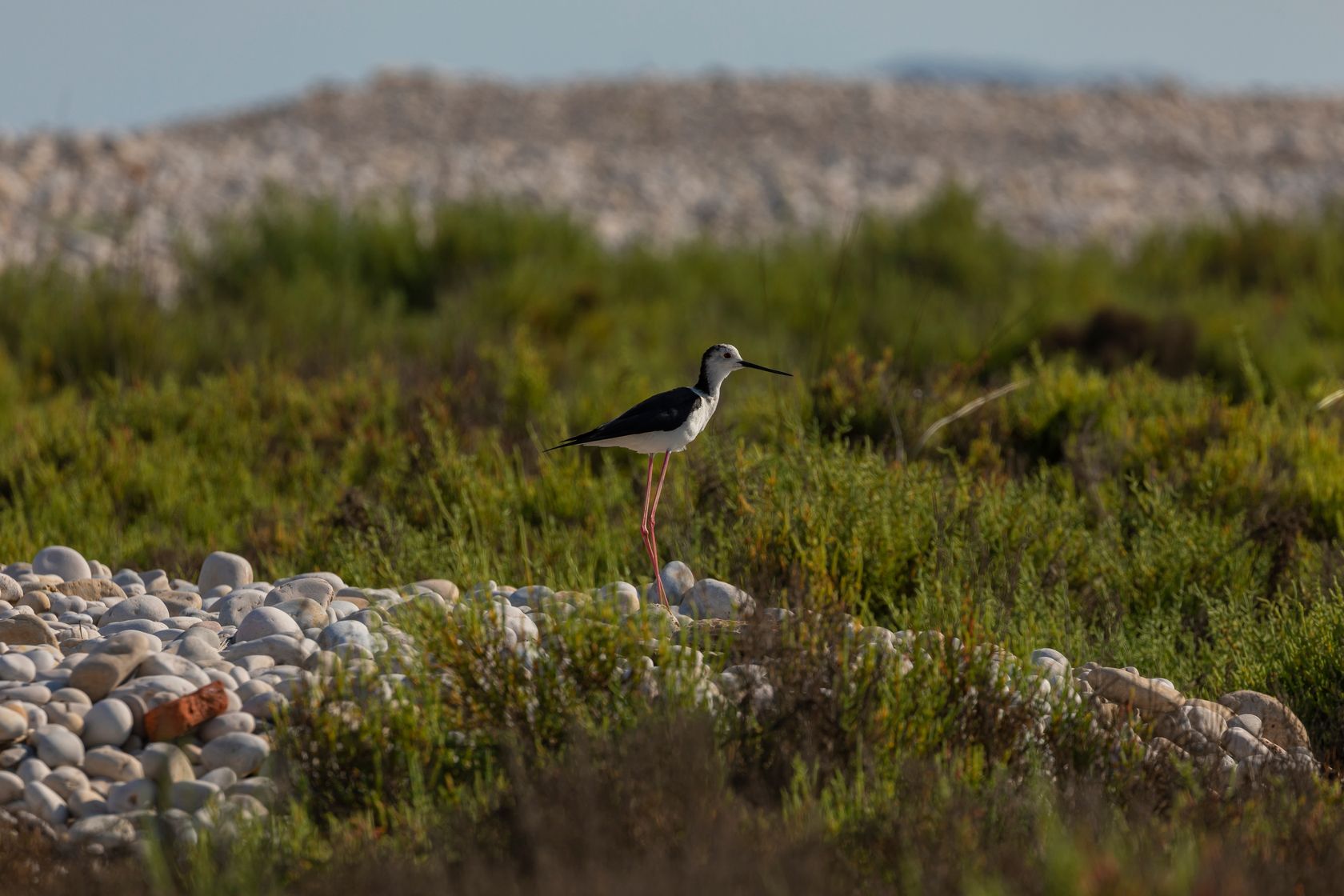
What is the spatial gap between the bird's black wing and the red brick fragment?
1.40 metres

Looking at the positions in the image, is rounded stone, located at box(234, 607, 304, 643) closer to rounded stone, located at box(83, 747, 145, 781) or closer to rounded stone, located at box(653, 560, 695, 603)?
rounded stone, located at box(83, 747, 145, 781)

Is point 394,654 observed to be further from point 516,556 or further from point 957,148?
point 957,148

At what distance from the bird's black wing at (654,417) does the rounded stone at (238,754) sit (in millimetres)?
1452

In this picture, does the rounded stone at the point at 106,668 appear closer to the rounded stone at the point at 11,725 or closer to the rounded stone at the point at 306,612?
the rounded stone at the point at 11,725

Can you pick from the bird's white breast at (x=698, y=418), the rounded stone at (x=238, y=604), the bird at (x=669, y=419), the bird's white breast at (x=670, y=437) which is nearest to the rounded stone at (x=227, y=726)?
the rounded stone at (x=238, y=604)

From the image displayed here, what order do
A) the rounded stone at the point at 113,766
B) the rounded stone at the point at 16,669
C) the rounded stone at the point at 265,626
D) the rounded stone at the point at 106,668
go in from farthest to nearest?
the rounded stone at the point at 265,626, the rounded stone at the point at 16,669, the rounded stone at the point at 106,668, the rounded stone at the point at 113,766

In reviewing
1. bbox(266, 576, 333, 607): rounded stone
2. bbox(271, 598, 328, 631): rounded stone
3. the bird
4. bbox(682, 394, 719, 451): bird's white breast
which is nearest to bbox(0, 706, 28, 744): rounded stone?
bbox(271, 598, 328, 631): rounded stone

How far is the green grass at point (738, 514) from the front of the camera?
311 centimetres

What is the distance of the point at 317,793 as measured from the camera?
343cm

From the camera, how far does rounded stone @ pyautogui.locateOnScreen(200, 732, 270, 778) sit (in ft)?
11.8

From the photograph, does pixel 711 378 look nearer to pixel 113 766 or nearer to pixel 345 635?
pixel 345 635

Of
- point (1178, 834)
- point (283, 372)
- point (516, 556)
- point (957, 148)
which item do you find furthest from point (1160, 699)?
point (957, 148)

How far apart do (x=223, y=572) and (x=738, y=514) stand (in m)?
1.93

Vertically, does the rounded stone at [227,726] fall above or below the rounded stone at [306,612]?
above
